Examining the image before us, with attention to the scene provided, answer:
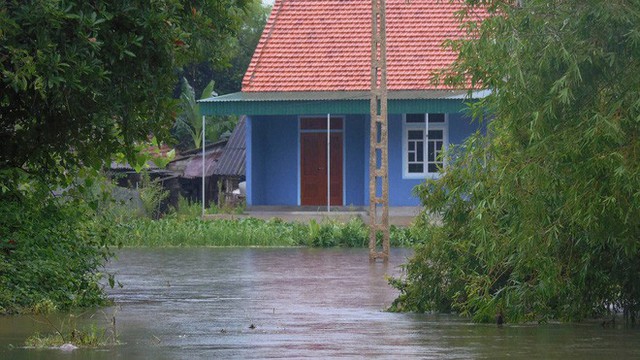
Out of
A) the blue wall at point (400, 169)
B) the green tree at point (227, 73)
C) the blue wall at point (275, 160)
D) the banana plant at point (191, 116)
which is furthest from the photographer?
the green tree at point (227, 73)

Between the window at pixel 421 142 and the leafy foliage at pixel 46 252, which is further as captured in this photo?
the window at pixel 421 142

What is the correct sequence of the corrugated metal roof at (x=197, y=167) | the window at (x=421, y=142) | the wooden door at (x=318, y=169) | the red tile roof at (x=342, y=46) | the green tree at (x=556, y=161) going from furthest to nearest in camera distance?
the corrugated metal roof at (x=197, y=167)
the wooden door at (x=318, y=169)
the window at (x=421, y=142)
the red tile roof at (x=342, y=46)
the green tree at (x=556, y=161)

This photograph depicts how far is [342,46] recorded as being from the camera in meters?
38.4

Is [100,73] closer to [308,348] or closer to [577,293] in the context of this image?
[308,348]

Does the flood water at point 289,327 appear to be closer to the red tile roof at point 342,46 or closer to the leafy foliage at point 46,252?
the leafy foliage at point 46,252

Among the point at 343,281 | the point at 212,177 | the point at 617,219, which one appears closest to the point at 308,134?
the point at 212,177

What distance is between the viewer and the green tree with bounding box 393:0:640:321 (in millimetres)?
12648

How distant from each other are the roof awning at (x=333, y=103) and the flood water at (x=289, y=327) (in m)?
11.8

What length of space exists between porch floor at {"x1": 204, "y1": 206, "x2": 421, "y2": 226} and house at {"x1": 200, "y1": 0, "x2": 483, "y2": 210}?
33 cm

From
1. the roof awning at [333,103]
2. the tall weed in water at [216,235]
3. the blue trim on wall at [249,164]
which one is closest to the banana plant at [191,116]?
the blue trim on wall at [249,164]

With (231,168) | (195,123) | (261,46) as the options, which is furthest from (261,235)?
(195,123)

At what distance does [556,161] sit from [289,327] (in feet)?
11.7

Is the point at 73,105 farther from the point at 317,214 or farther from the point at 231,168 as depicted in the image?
the point at 231,168

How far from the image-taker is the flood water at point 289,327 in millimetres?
12430
